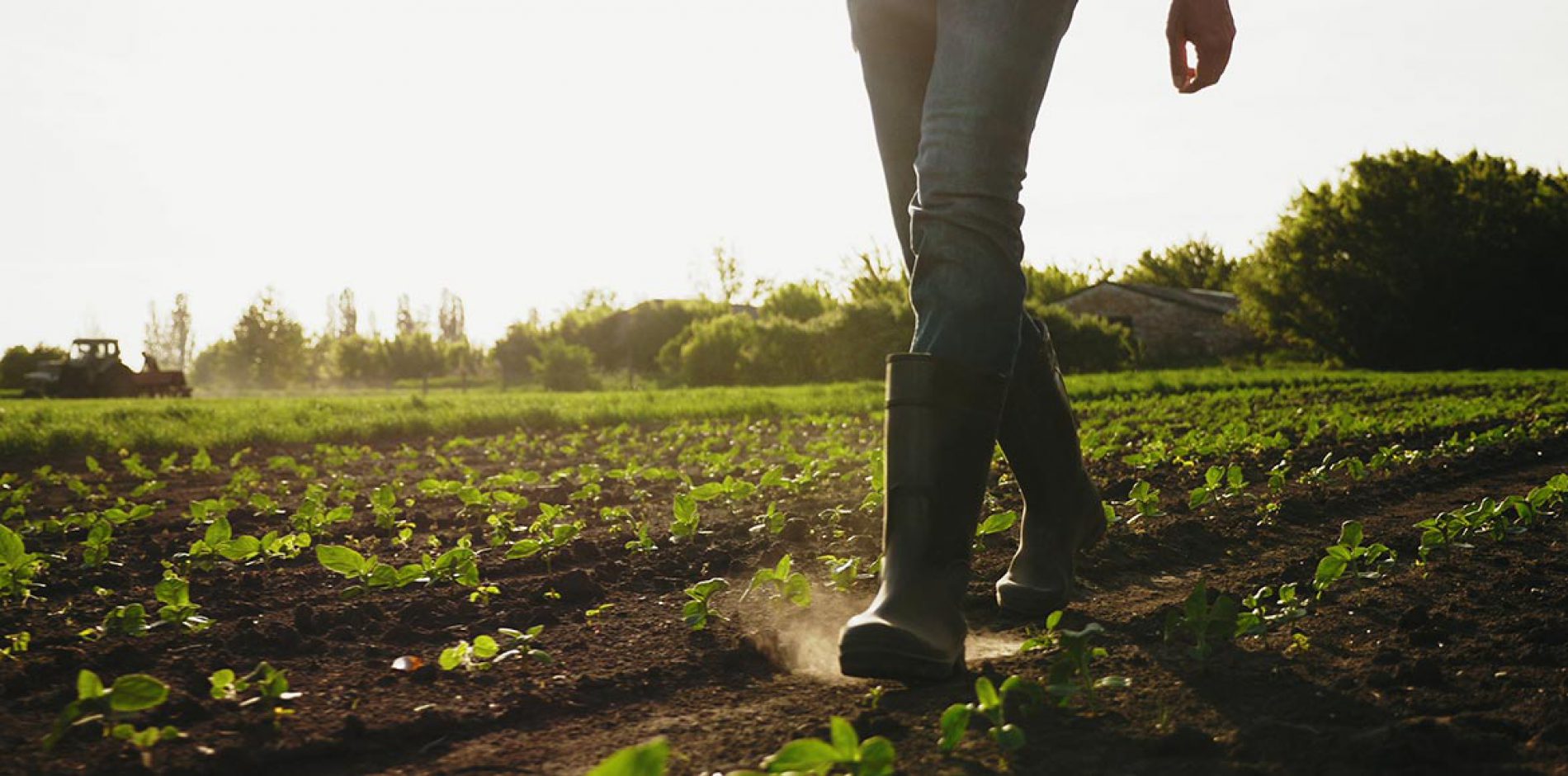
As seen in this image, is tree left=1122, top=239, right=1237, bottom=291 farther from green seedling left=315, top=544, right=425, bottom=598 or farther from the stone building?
green seedling left=315, top=544, right=425, bottom=598

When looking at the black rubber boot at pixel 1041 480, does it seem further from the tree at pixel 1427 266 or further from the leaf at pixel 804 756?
the tree at pixel 1427 266

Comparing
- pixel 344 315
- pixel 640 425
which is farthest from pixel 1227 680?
pixel 344 315

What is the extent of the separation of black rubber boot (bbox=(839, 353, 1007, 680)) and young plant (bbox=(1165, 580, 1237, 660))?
1.20 ft

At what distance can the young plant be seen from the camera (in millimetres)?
1818

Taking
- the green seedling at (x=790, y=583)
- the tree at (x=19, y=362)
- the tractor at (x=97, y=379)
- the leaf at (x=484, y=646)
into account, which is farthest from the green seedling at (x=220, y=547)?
the tree at (x=19, y=362)

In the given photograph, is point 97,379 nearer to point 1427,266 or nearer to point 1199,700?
point 1199,700

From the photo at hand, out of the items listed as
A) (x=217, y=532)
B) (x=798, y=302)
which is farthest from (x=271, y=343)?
(x=217, y=532)

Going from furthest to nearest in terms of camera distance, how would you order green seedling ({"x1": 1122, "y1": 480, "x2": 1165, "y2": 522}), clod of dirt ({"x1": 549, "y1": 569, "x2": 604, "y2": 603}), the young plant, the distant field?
the distant field, green seedling ({"x1": 1122, "y1": 480, "x2": 1165, "y2": 522}), clod of dirt ({"x1": 549, "y1": 569, "x2": 604, "y2": 603}), the young plant

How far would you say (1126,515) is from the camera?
3.59 m

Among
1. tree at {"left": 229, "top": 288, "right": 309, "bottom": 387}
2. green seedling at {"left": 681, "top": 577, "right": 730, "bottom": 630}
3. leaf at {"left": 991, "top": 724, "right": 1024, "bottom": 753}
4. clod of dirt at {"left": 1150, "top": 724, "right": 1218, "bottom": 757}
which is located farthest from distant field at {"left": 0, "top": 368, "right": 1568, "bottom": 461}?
tree at {"left": 229, "top": 288, "right": 309, "bottom": 387}

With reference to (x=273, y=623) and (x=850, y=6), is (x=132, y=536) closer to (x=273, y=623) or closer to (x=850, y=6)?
(x=273, y=623)

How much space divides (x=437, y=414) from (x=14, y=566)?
11.3 m

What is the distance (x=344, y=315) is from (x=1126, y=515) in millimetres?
129708

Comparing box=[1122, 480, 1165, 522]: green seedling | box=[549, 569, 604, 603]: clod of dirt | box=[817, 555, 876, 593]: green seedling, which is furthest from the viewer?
box=[1122, 480, 1165, 522]: green seedling
